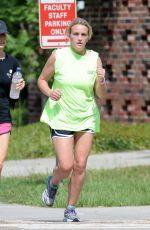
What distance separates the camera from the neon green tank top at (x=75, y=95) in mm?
10734

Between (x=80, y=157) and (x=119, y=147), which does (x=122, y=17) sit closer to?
(x=119, y=147)

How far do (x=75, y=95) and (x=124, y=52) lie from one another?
480 inches

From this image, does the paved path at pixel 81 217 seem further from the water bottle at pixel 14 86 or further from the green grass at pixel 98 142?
the green grass at pixel 98 142

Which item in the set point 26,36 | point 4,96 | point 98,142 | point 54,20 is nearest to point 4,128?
point 4,96

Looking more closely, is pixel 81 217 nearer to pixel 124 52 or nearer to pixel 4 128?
pixel 4 128

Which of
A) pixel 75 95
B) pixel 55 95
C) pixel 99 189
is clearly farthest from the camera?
pixel 99 189

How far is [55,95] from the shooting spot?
10625 mm

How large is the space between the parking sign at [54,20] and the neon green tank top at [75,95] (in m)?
3.19

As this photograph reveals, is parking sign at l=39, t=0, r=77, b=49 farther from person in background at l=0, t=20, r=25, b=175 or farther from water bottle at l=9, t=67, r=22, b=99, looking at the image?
water bottle at l=9, t=67, r=22, b=99

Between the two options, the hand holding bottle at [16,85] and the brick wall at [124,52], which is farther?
the brick wall at [124,52]

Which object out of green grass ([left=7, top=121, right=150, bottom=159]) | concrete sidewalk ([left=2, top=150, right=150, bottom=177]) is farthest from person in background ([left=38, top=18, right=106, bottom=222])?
→ green grass ([left=7, top=121, right=150, bottom=159])

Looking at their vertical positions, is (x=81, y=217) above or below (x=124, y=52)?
above

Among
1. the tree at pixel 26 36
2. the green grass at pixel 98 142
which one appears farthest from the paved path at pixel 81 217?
the tree at pixel 26 36

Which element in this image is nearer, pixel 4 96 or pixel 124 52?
pixel 4 96
